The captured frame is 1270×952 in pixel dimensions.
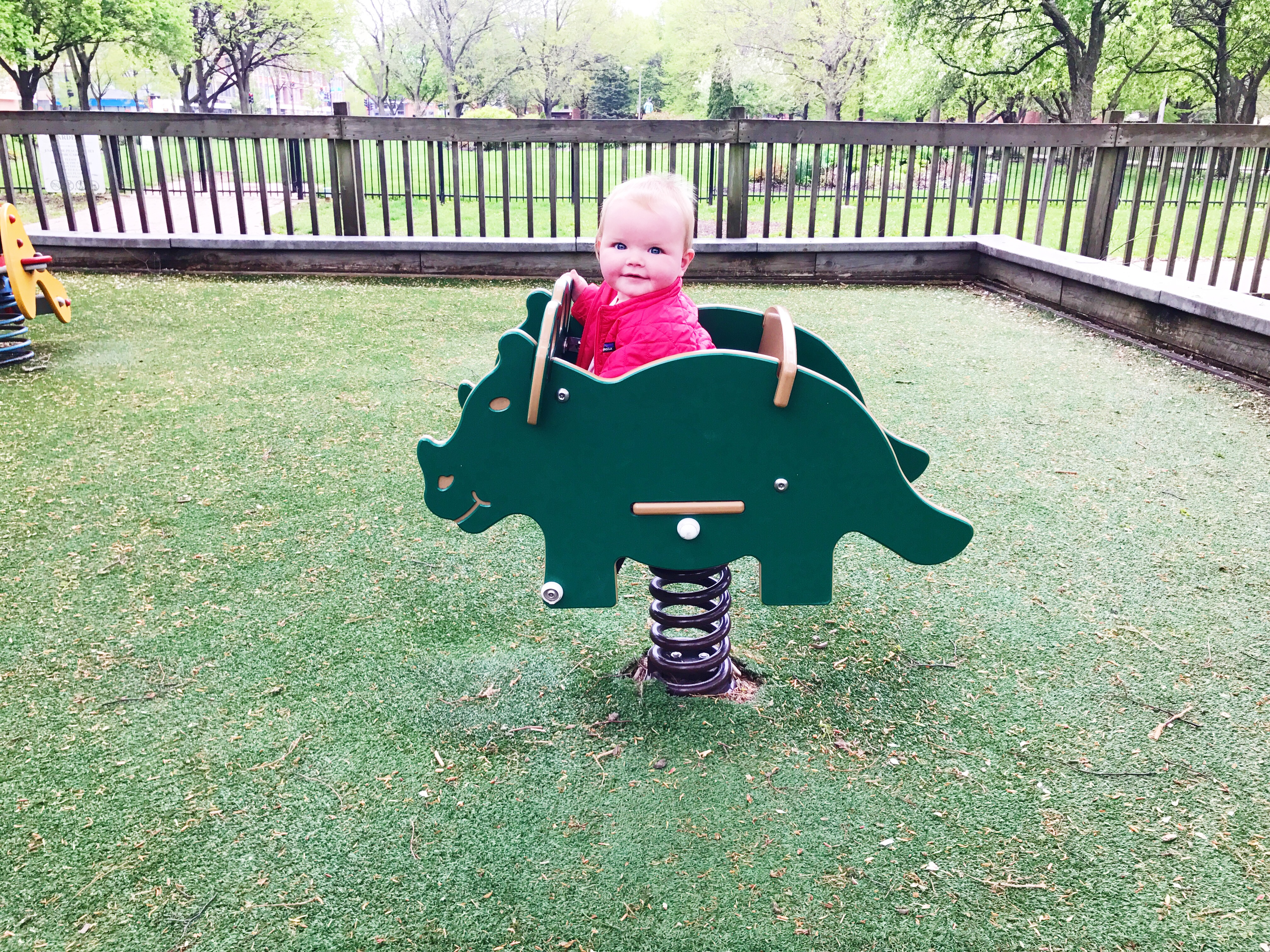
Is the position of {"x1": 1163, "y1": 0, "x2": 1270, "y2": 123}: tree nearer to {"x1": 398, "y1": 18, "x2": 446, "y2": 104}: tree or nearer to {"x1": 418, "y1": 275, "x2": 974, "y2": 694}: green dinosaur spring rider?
{"x1": 418, "y1": 275, "x2": 974, "y2": 694}: green dinosaur spring rider

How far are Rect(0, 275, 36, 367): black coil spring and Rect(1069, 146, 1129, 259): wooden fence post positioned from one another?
8.20m

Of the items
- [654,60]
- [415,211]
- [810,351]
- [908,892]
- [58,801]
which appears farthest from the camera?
[654,60]

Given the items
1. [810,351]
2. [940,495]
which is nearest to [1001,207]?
[940,495]

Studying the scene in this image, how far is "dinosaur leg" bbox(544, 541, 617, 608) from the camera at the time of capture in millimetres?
2209

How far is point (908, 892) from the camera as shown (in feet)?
5.97

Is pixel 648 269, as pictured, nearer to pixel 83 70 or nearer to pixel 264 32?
pixel 83 70

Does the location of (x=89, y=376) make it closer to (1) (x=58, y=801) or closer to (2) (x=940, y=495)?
(1) (x=58, y=801)

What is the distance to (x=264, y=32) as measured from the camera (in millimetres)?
31672

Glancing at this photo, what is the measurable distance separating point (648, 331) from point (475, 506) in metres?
0.63

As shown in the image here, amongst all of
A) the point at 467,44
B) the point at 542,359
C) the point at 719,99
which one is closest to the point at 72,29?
the point at 467,44

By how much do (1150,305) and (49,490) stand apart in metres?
6.19

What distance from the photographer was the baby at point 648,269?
2.24m

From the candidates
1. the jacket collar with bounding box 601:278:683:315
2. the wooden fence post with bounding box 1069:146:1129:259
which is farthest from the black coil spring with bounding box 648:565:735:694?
the wooden fence post with bounding box 1069:146:1129:259

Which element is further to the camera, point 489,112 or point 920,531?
point 489,112
